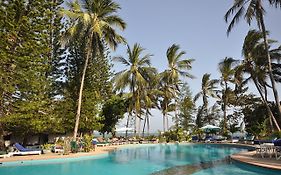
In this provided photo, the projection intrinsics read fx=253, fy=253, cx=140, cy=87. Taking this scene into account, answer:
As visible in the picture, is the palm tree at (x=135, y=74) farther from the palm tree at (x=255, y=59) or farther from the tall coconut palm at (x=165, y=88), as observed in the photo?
the palm tree at (x=255, y=59)

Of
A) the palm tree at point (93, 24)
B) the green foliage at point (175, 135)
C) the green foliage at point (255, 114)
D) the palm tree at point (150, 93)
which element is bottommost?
the green foliage at point (175, 135)

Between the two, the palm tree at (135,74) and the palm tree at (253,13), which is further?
the palm tree at (135,74)

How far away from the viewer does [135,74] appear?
28578 millimetres

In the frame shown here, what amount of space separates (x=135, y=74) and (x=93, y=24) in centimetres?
994

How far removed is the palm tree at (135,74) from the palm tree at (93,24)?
6972mm

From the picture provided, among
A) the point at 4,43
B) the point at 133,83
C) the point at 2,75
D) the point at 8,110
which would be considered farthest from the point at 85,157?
the point at 133,83

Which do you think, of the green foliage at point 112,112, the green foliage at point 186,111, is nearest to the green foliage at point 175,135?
the green foliage at point 112,112

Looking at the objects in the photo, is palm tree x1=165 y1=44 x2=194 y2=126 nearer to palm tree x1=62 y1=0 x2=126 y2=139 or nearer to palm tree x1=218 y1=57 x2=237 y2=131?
palm tree x1=218 y1=57 x2=237 y2=131

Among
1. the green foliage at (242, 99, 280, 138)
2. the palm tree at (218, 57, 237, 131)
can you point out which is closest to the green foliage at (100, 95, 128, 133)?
the palm tree at (218, 57, 237, 131)

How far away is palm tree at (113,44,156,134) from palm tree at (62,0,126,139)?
6.97 m

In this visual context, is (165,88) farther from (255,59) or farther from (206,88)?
(255,59)

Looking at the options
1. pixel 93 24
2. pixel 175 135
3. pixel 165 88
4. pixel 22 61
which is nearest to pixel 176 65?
pixel 165 88

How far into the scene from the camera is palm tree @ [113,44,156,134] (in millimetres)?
28328

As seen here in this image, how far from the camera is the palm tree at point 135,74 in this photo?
2833 cm
